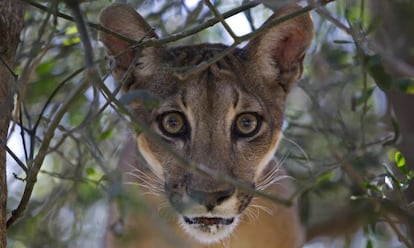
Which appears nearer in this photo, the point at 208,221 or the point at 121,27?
the point at 208,221

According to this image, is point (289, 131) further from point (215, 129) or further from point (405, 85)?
point (405, 85)

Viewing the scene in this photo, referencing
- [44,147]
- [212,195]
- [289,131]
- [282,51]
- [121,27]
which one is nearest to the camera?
[44,147]

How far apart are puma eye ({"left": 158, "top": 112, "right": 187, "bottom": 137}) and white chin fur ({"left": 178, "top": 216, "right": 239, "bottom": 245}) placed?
1.20 feet

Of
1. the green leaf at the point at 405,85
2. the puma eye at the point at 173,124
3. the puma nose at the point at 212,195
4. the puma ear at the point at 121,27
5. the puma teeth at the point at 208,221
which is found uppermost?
the puma ear at the point at 121,27

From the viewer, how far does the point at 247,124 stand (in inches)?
154

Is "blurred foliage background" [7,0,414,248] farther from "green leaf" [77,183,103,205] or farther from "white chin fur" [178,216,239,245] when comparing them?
"white chin fur" [178,216,239,245]

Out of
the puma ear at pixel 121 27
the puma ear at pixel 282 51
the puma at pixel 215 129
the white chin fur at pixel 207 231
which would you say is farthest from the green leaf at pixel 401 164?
the puma ear at pixel 121 27

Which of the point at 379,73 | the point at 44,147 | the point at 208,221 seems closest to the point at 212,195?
the point at 208,221

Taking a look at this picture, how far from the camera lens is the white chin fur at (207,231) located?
141 inches

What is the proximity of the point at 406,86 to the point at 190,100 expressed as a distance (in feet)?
3.42

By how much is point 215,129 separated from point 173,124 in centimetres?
19

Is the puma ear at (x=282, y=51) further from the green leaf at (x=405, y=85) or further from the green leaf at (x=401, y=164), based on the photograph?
the green leaf at (x=405, y=85)

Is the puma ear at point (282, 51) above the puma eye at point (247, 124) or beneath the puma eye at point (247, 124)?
above

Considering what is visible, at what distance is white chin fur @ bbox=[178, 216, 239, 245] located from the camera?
3.58 meters
